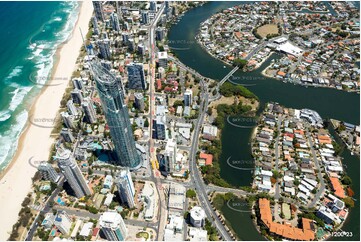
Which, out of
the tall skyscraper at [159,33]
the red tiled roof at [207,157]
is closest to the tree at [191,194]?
the red tiled roof at [207,157]

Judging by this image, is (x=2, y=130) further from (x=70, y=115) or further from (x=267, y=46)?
(x=267, y=46)

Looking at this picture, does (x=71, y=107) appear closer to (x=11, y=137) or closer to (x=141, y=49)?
(x=11, y=137)

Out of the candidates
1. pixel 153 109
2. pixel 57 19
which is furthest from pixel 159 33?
pixel 57 19

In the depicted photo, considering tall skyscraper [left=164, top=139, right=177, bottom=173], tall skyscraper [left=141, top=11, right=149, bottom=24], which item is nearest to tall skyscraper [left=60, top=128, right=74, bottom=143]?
tall skyscraper [left=164, top=139, right=177, bottom=173]

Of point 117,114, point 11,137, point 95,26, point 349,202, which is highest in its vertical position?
point 95,26

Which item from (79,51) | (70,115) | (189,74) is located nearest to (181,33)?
(189,74)

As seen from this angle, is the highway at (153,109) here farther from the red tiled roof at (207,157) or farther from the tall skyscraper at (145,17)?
the red tiled roof at (207,157)
